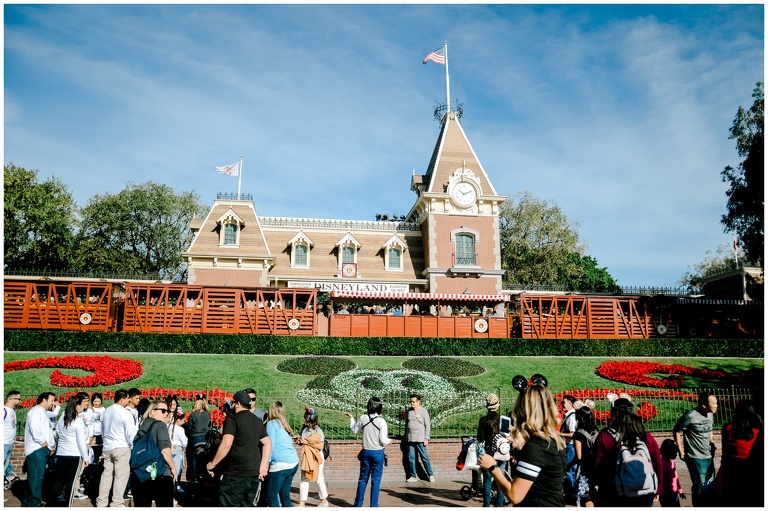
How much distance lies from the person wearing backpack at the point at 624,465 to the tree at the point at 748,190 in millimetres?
30724

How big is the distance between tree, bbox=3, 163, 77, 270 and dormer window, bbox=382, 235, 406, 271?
30609 millimetres

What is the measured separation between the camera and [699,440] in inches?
336

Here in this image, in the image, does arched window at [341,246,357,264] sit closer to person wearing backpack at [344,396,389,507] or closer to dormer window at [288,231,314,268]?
dormer window at [288,231,314,268]

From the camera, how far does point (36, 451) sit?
28.5ft

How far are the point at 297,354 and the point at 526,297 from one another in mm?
12923

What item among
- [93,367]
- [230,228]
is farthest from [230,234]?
[93,367]

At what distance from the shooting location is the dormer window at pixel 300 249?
38.9m

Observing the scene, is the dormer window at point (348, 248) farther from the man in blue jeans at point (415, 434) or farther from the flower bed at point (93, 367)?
the man in blue jeans at point (415, 434)

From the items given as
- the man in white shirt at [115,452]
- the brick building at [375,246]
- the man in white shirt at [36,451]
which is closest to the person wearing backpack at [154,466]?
the man in white shirt at [115,452]

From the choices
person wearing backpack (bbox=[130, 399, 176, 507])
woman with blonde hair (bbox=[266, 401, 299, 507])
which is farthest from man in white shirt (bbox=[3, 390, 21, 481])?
woman with blonde hair (bbox=[266, 401, 299, 507])

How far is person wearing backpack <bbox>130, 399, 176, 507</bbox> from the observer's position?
7387 mm

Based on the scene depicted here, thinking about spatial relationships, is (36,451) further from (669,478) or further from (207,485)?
(669,478)

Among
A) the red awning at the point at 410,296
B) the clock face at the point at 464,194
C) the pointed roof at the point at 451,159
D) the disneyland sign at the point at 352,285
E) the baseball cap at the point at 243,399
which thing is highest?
the pointed roof at the point at 451,159

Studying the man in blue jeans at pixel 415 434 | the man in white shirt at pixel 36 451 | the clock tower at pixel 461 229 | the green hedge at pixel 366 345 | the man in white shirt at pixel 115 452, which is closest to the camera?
the man in white shirt at pixel 115 452
